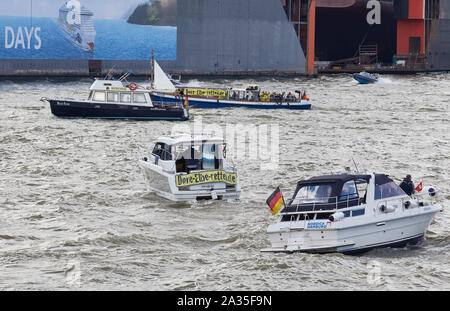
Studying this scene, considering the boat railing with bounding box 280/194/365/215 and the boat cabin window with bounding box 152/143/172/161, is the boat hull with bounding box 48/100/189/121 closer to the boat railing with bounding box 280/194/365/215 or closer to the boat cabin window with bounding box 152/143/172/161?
the boat cabin window with bounding box 152/143/172/161

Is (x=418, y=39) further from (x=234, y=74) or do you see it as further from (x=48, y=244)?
(x=48, y=244)

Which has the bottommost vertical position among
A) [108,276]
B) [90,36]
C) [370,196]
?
[108,276]

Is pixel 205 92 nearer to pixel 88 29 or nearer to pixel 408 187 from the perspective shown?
pixel 88 29

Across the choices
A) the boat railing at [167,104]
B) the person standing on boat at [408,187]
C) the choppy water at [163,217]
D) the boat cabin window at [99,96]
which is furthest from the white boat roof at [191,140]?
the boat railing at [167,104]

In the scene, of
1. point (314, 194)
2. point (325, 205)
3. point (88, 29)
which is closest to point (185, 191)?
point (314, 194)

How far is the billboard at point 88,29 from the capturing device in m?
77.9

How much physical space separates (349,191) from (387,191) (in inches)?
44.7

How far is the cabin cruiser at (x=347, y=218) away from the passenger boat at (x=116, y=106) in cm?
3318

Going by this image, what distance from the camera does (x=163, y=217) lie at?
23.8 m

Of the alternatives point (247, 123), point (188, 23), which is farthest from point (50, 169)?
point (188, 23)

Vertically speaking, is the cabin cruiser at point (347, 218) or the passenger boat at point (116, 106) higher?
the passenger boat at point (116, 106)

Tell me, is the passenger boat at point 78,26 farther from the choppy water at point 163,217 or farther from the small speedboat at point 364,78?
the choppy water at point 163,217

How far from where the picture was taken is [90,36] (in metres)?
82.9
